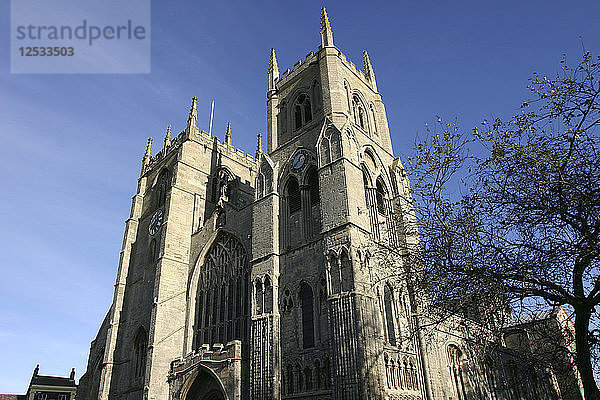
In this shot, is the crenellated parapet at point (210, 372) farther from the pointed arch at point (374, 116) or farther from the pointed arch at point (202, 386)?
the pointed arch at point (374, 116)

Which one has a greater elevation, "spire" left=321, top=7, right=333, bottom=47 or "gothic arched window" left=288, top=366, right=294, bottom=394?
"spire" left=321, top=7, right=333, bottom=47

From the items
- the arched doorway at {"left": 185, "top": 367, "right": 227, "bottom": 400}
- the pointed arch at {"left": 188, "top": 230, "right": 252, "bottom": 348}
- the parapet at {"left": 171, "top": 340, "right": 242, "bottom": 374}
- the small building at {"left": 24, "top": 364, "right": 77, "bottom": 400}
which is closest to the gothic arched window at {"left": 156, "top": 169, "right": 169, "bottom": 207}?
the pointed arch at {"left": 188, "top": 230, "right": 252, "bottom": 348}

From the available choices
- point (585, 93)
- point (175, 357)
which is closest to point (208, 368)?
point (175, 357)

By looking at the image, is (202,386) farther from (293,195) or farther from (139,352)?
(293,195)

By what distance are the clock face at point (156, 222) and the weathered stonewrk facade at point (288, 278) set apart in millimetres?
157

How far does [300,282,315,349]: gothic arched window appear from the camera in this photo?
1823cm

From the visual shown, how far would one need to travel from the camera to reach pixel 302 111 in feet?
83.1

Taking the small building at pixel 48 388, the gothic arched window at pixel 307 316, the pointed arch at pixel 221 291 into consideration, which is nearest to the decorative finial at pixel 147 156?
the pointed arch at pixel 221 291

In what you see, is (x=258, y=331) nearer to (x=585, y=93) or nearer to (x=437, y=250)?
(x=437, y=250)

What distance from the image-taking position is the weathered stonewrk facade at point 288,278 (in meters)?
17.2

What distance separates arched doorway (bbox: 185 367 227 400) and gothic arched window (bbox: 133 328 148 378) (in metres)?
6.60

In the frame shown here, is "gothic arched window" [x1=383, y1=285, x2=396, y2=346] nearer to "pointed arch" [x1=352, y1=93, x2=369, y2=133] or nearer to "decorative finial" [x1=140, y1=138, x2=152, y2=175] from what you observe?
"pointed arch" [x1=352, y1=93, x2=369, y2=133]

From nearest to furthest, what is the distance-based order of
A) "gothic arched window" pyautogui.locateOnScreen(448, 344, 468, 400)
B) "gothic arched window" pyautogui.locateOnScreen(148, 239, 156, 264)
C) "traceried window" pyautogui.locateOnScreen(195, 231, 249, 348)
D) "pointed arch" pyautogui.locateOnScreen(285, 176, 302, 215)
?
"gothic arched window" pyautogui.locateOnScreen(448, 344, 468, 400), "pointed arch" pyautogui.locateOnScreen(285, 176, 302, 215), "traceried window" pyautogui.locateOnScreen(195, 231, 249, 348), "gothic arched window" pyautogui.locateOnScreen(148, 239, 156, 264)

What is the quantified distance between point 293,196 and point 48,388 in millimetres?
47222
